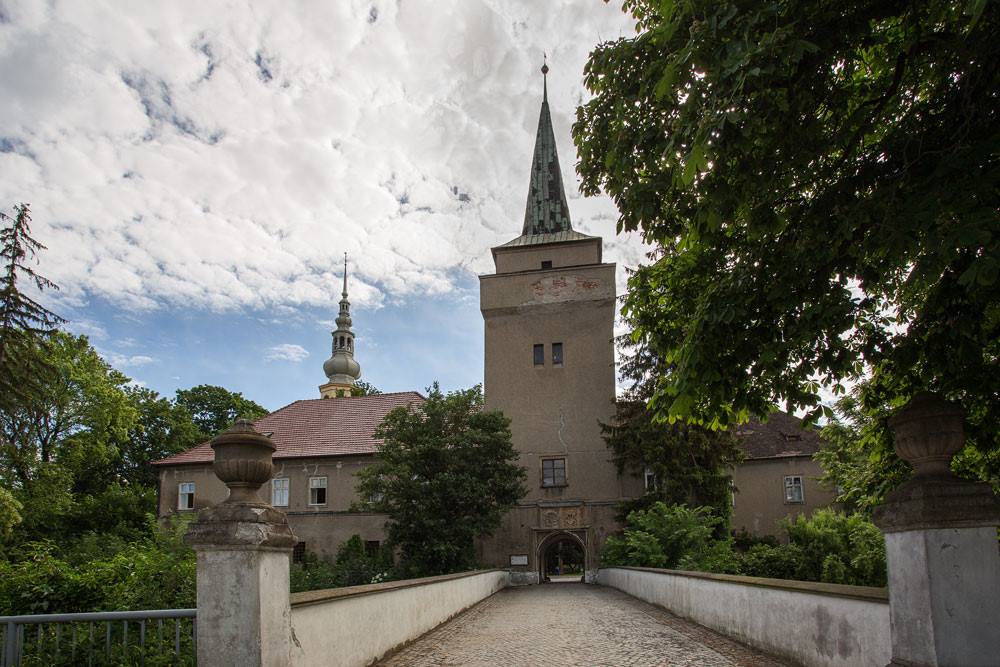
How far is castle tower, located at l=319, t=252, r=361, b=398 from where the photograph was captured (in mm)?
70375

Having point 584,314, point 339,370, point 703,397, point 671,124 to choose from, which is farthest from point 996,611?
point 339,370

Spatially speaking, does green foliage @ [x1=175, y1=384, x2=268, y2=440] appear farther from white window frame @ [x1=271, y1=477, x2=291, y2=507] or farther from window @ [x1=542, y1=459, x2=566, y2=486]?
window @ [x1=542, y1=459, x2=566, y2=486]

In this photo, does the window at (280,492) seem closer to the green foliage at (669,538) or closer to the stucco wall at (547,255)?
the stucco wall at (547,255)

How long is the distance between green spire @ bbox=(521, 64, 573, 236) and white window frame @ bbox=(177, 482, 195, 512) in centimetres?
2033

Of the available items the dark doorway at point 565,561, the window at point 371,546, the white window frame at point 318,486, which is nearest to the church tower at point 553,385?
the window at point 371,546

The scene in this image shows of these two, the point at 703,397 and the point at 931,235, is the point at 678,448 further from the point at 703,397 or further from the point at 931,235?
the point at 931,235

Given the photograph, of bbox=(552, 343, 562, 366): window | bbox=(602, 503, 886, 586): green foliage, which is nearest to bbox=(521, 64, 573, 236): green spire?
bbox=(552, 343, 562, 366): window

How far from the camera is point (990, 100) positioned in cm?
539

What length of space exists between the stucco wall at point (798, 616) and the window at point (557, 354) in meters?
19.7

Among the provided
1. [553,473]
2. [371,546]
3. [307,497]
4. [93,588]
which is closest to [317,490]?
[307,497]

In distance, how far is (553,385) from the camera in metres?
32.4

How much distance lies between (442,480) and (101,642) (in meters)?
18.5

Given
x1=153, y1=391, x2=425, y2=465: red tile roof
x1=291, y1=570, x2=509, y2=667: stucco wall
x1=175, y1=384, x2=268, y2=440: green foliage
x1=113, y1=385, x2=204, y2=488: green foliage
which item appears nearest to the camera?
x1=291, y1=570, x2=509, y2=667: stucco wall

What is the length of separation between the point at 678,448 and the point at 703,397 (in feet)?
70.0
